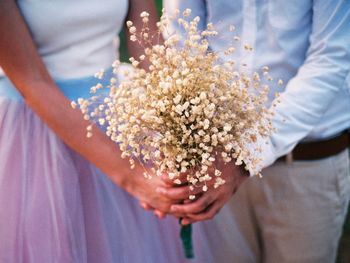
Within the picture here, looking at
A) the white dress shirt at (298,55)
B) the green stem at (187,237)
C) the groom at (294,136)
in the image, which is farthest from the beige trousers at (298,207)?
the green stem at (187,237)

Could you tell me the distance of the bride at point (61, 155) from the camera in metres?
1.86

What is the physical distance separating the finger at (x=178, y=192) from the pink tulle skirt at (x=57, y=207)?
28cm

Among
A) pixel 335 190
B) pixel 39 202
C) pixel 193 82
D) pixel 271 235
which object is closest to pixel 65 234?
pixel 39 202

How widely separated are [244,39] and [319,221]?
728 mm

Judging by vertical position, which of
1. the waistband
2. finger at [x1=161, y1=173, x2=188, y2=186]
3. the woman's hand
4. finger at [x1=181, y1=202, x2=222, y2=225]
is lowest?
finger at [x1=181, y1=202, x2=222, y2=225]

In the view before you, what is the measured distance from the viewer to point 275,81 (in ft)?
7.08

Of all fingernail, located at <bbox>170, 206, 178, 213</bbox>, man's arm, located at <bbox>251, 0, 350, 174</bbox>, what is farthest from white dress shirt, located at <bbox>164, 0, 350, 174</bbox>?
fingernail, located at <bbox>170, 206, 178, 213</bbox>

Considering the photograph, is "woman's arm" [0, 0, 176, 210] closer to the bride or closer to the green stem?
the bride

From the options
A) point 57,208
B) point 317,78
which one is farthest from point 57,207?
point 317,78

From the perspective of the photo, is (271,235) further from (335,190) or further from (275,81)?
(275,81)

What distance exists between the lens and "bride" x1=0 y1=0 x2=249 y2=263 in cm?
186

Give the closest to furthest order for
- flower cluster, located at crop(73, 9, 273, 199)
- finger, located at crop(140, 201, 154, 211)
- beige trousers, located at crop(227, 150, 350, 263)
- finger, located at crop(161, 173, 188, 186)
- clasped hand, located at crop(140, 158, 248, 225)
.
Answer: flower cluster, located at crop(73, 9, 273, 199) → finger, located at crop(161, 173, 188, 186) → clasped hand, located at crop(140, 158, 248, 225) → finger, located at crop(140, 201, 154, 211) → beige trousers, located at crop(227, 150, 350, 263)

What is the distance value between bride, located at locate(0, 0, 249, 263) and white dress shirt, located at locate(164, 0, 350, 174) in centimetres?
36

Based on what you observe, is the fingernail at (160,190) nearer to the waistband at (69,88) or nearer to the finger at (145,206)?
the finger at (145,206)
